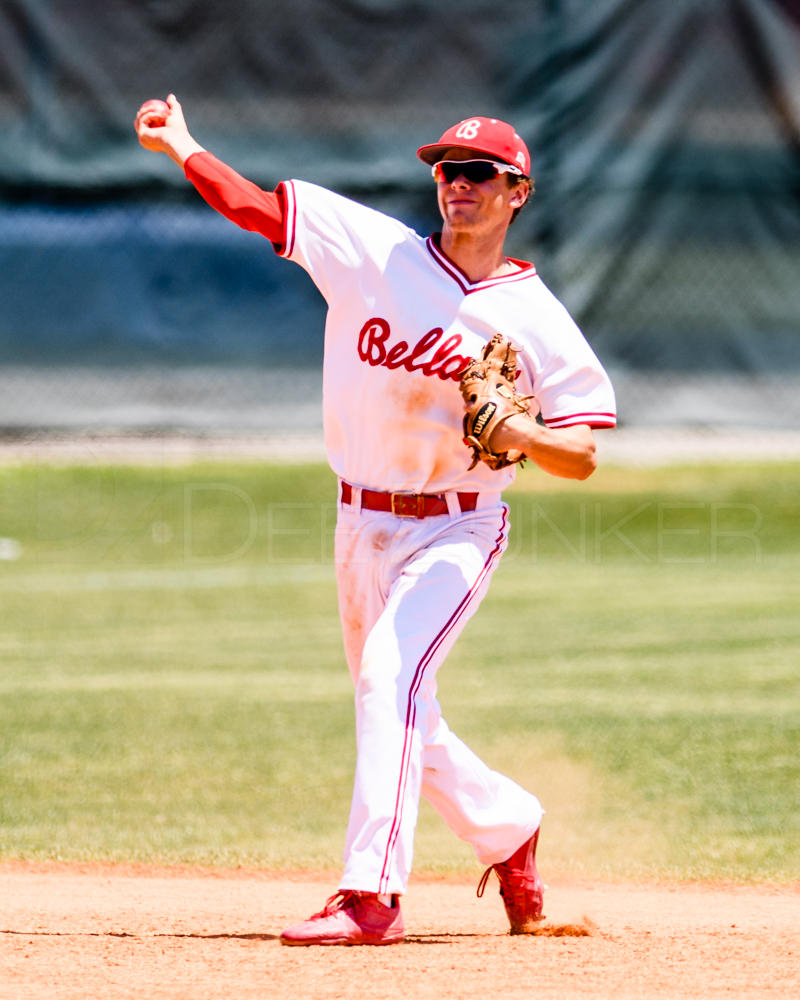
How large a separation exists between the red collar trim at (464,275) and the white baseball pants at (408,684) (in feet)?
1.68

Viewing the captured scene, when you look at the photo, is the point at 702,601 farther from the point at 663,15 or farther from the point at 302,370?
the point at 663,15

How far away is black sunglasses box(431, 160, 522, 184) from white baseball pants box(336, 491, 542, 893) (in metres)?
0.76

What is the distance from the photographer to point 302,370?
956 cm

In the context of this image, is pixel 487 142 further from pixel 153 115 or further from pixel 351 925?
pixel 351 925

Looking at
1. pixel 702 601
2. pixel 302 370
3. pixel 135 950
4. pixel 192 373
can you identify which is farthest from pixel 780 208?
pixel 135 950

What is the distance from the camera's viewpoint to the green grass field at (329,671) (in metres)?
5.09

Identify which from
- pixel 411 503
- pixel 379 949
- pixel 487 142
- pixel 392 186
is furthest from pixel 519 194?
pixel 392 186

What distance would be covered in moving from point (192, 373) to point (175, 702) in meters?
3.22

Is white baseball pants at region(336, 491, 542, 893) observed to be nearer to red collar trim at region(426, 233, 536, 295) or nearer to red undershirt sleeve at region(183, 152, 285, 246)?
red collar trim at region(426, 233, 536, 295)

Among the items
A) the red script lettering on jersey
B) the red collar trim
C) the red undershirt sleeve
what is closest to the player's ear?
the red collar trim

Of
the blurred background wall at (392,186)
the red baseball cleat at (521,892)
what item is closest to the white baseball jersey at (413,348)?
the red baseball cleat at (521,892)

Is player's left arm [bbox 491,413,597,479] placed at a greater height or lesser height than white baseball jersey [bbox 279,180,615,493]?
lesser

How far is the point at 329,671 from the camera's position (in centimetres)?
748

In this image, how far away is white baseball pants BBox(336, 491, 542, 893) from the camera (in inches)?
130
